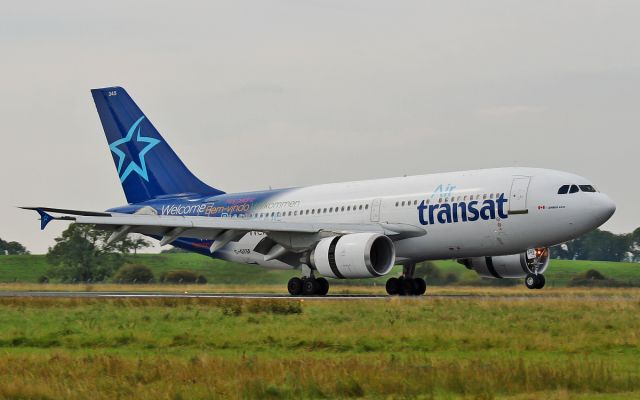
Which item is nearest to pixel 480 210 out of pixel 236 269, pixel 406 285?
pixel 406 285

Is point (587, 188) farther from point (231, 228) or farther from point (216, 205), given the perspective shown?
point (216, 205)

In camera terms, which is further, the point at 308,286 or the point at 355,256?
the point at 308,286

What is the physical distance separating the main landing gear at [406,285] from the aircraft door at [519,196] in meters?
5.97

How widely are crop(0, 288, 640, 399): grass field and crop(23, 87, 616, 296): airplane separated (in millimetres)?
4781

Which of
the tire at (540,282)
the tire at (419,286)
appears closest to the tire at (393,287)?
the tire at (419,286)

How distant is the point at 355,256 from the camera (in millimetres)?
36344

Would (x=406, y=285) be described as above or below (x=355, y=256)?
below

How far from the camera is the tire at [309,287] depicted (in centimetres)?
3959

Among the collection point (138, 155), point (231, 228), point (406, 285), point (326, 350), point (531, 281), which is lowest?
point (326, 350)

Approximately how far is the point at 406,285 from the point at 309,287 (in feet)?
11.9

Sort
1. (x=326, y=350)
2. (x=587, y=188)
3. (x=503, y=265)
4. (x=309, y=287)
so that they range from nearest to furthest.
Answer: (x=326, y=350)
(x=587, y=188)
(x=309, y=287)
(x=503, y=265)

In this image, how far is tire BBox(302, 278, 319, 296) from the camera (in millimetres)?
39594

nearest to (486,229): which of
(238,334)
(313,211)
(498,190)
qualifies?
(498,190)

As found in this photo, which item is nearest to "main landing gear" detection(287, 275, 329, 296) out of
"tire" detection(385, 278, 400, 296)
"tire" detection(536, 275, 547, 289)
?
"tire" detection(385, 278, 400, 296)
